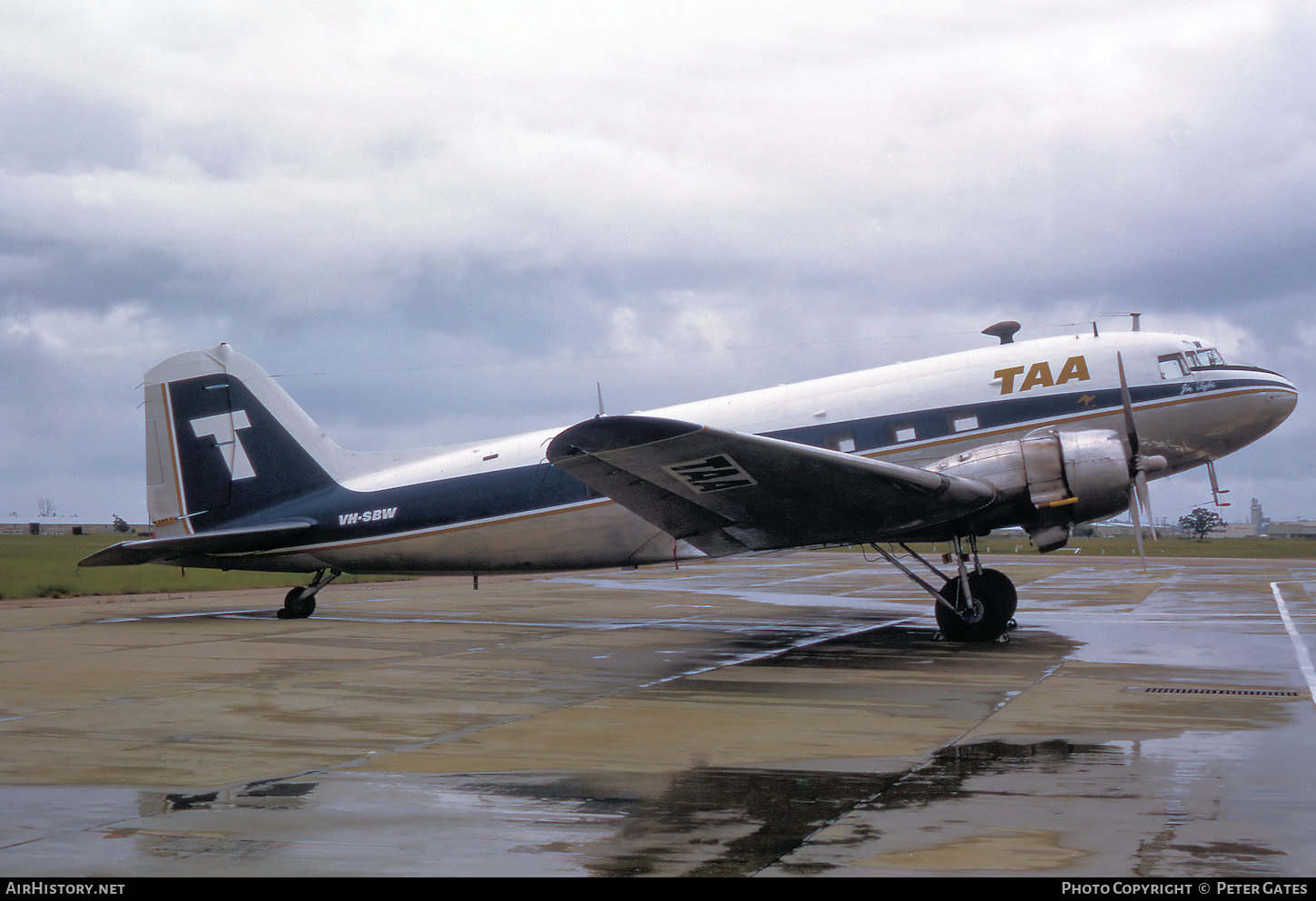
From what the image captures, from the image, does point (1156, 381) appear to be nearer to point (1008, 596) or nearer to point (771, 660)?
point (1008, 596)

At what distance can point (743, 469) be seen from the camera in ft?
41.9

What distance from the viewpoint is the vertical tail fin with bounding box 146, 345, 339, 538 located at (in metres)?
19.3

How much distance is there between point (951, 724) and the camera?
8484 mm

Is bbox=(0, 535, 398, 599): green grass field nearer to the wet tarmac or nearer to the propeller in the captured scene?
the wet tarmac

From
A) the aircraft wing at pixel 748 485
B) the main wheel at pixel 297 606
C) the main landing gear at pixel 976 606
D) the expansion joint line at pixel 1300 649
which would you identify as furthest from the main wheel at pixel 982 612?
the main wheel at pixel 297 606

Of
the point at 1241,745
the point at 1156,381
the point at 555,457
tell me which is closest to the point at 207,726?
the point at 555,457

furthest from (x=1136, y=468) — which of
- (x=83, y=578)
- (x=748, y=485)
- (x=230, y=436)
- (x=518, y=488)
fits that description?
(x=83, y=578)

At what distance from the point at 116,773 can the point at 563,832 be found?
3370 mm

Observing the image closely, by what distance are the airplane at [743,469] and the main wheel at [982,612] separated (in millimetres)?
30

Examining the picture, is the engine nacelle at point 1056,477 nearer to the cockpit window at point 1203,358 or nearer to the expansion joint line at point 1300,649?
the cockpit window at point 1203,358

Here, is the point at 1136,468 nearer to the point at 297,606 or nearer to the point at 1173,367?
the point at 1173,367

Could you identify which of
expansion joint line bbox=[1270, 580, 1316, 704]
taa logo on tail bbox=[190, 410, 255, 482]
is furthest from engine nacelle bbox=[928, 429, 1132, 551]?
taa logo on tail bbox=[190, 410, 255, 482]

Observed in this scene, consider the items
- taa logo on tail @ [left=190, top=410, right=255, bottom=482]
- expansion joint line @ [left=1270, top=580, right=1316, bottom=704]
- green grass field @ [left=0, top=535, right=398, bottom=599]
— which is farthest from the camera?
green grass field @ [left=0, top=535, right=398, bottom=599]

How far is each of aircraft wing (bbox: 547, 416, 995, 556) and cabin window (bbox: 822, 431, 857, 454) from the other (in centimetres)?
144
